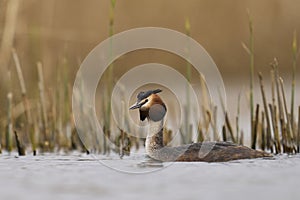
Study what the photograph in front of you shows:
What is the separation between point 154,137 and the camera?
291 inches

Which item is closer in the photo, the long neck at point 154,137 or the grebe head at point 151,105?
the grebe head at point 151,105

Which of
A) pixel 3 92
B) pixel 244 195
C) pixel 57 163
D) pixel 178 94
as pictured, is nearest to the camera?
pixel 244 195

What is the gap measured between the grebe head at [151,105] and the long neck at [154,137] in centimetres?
5

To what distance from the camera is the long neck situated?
7348mm

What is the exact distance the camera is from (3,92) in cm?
897

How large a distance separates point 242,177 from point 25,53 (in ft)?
19.9

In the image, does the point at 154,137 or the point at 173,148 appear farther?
the point at 154,137

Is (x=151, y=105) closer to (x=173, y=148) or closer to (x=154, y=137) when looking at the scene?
(x=154, y=137)

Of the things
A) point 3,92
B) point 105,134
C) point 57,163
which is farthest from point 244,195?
point 3,92

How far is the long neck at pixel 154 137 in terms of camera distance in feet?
24.1

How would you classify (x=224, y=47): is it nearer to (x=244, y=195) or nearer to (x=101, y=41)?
(x=101, y=41)

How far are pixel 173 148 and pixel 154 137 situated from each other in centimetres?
34

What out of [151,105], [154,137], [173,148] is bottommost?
[173,148]

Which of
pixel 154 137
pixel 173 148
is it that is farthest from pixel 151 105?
pixel 173 148
